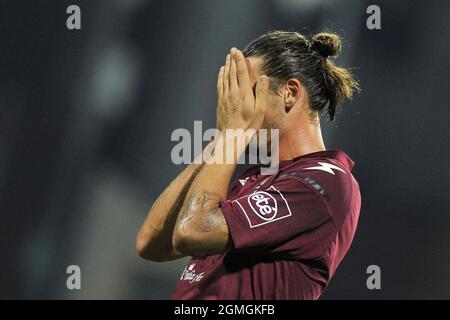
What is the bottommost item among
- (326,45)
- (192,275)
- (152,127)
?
(192,275)

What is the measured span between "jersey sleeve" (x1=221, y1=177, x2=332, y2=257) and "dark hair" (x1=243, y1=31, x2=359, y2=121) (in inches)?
17.0

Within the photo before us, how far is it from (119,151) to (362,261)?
145cm

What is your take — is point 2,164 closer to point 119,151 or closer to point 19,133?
point 19,133

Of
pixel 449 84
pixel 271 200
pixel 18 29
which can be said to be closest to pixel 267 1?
pixel 449 84

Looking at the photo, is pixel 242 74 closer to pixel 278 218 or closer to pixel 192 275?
pixel 278 218

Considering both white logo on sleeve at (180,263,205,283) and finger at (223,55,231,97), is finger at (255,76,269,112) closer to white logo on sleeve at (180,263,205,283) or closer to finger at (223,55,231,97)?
finger at (223,55,231,97)

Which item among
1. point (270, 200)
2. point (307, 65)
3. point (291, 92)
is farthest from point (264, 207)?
point (307, 65)

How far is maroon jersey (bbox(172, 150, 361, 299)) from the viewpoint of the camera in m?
1.91

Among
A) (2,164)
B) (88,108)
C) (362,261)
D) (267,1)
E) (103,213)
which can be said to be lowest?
(362,261)

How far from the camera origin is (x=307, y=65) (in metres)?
2.30

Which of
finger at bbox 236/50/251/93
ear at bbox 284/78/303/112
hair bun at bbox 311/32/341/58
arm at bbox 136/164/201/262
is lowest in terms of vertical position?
arm at bbox 136/164/201/262

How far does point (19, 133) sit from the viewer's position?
3.91 metres

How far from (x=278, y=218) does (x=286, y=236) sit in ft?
0.18

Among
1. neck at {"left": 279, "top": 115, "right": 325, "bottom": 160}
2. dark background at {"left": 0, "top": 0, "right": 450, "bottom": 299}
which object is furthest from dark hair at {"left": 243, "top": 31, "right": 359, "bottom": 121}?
dark background at {"left": 0, "top": 0, "right": 450, "bottom": 299}
